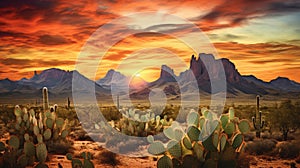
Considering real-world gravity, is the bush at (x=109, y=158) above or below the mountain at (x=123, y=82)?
below

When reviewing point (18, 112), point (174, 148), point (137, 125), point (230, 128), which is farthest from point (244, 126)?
point (18, 112)

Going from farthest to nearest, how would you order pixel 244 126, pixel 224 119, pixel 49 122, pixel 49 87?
1. pixel 49 87
2. pixel 49 122
3. pixel 244 126
4. pixel 224 119

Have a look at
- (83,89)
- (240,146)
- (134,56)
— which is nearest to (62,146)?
(240,146)

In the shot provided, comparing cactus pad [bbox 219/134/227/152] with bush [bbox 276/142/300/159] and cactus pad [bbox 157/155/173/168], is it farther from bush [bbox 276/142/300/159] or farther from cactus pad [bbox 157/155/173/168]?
bush [bbox 276/142/300/159]

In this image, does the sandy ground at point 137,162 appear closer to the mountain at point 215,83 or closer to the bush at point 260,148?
the bush at point 260,148

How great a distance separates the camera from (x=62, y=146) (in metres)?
9.34

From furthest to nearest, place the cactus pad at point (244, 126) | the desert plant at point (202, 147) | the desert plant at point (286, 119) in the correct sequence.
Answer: the desert plant at point (286, 119), the cactus pad at point (244, 126), the desert plant at point (202, 147)

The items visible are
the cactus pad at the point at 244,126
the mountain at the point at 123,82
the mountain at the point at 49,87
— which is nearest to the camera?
the cactus pad at the point at 244,126

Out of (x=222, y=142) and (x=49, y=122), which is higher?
(x=49, y=122)

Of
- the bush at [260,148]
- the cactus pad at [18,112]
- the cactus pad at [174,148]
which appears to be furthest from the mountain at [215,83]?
the cactus pad at [174,148]

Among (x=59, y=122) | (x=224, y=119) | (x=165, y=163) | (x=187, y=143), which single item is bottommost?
(x=165, y=163)

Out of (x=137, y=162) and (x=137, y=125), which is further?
(x=137, y=125)

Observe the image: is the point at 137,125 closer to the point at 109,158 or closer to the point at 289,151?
the point at 109,158

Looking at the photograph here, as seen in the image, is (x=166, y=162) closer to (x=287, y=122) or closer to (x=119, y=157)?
(x=119, y=157)
